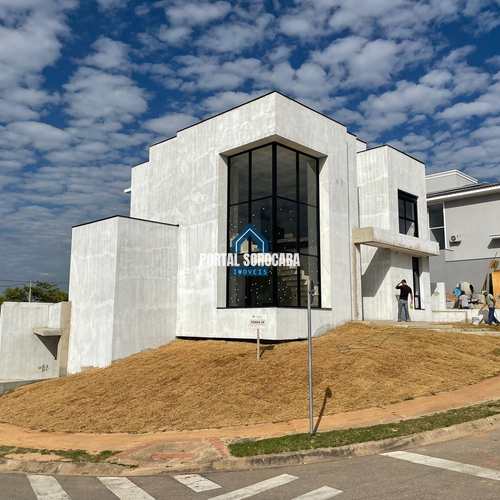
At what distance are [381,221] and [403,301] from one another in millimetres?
Result: 3569

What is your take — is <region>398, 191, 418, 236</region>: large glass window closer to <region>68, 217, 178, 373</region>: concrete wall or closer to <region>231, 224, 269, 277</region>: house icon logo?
<region>231, 224, 269, 277</region>: house icon logo

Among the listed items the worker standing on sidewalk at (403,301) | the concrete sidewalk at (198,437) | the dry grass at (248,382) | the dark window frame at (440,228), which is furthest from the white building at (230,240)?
the dark window frame at (440,228)

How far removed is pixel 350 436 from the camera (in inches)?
325

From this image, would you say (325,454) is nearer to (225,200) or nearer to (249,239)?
(249,239)

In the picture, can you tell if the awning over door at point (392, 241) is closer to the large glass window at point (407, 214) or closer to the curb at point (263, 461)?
the large glass window at point (407, 214)

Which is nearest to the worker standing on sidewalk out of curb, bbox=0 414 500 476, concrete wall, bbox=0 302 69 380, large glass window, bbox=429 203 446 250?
curb, bbox=0 414 500 476

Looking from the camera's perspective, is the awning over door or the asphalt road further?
the awning over door

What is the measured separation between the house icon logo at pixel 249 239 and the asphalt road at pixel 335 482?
1011cm

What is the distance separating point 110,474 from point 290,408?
4201mm

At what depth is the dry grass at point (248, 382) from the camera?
35.6 ft

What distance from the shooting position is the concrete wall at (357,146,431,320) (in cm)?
2050

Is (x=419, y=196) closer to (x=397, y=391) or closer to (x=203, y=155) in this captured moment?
(x=203, y=155)

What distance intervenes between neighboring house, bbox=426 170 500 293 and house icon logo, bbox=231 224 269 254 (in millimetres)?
21800

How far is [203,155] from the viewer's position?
18.9 meters
